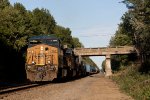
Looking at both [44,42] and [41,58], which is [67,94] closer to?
[41,58]

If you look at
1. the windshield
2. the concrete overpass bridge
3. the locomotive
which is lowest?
the locomotive

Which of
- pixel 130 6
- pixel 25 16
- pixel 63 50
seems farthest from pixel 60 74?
pixel 25 16

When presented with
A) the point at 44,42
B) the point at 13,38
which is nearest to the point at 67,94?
the point at 44,42

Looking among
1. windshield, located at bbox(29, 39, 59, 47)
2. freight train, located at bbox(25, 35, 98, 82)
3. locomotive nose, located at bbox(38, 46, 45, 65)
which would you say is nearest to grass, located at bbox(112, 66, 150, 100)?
freight train, located at bbox(25, 35, 98, 82)

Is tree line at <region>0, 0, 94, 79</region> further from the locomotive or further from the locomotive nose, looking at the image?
the locomotive nose

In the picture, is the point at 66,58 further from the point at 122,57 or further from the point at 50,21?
the point at 50,21

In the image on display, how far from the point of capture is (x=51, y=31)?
13562 centimetres

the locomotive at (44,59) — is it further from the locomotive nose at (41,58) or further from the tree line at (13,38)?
the tree line at (13,38)

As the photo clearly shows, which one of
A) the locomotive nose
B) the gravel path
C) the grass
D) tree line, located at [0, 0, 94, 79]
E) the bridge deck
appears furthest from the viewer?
the bridge deck

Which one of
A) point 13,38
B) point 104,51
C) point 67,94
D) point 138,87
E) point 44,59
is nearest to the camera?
point 67,94

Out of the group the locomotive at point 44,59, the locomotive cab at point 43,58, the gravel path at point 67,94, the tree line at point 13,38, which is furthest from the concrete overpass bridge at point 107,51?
the gravel path at point 67,94

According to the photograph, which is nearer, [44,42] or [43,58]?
[43,58]

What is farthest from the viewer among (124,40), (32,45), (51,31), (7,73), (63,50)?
(51,31)

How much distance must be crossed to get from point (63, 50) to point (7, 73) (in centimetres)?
1449
